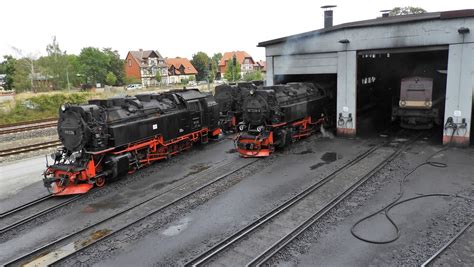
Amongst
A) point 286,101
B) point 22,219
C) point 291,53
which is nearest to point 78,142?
point 22,219

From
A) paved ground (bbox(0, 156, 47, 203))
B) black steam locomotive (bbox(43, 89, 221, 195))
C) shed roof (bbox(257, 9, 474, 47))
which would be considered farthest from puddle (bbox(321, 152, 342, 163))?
paved ground (bbox(0, 156, 47, 203))

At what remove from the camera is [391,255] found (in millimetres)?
7156

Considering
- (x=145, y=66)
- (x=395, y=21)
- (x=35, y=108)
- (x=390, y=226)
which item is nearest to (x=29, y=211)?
(x=390, y=226)

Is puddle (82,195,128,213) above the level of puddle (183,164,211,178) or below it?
below

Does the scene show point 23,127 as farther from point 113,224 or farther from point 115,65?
point 115,65

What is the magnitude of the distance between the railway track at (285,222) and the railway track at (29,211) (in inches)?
209

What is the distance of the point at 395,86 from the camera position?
26781 millimetres

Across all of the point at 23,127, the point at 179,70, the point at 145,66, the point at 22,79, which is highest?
the point at 145,66

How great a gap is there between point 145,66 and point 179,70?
9.40 metres

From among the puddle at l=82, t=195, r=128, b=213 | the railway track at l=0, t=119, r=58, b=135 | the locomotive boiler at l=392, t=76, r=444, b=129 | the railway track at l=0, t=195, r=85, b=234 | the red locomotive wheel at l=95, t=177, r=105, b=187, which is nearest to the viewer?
the railway track at l=0, t=195, r=85, b=234

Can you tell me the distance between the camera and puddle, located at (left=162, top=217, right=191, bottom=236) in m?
8.56

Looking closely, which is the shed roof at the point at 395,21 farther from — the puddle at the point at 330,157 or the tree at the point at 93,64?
the tree at the point at 93,64

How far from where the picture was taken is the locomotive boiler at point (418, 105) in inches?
709

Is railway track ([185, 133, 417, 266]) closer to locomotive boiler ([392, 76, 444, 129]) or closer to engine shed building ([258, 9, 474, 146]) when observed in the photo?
engine shed building ([258, 9, 474, 146])
